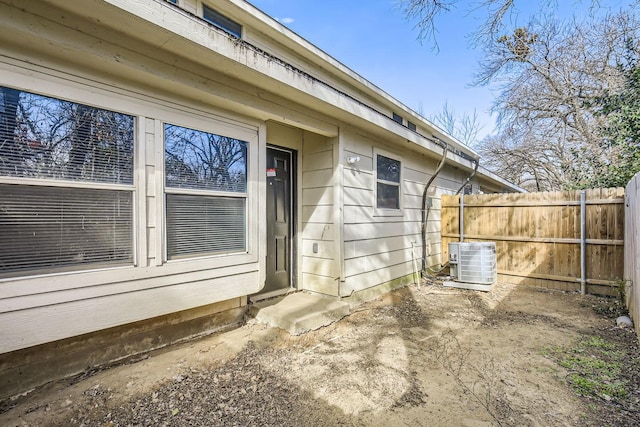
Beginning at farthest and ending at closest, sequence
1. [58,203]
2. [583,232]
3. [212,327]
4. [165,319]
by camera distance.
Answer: [583,232] → [212,327] → [165,319] → [58,203]

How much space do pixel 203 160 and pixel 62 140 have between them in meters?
1.04

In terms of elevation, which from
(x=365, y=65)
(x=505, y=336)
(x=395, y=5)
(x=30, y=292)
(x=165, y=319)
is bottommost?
(x=505, y=336)

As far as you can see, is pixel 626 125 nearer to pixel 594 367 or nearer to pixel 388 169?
pixel 388 169

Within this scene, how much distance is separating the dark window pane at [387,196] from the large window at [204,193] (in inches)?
94.7

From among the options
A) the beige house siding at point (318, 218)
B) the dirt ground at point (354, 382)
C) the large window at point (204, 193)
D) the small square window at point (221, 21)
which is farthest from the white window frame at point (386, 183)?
the small square window at point (221, 21)

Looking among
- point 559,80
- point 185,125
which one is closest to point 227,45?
point 185,125

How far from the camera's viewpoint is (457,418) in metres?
1.90

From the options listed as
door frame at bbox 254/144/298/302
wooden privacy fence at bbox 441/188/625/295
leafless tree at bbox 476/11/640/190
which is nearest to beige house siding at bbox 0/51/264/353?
door frame at bbox 254/144/298/302

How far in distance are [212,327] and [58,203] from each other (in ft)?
5.92

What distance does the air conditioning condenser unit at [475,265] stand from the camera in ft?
16.9

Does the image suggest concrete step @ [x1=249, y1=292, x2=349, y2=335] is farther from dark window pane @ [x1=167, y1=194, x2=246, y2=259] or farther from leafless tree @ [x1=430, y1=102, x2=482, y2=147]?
leafless tree @ [x1=430, y1=102, x2=482, y2=147]

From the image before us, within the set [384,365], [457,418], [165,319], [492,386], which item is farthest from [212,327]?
[492,386]

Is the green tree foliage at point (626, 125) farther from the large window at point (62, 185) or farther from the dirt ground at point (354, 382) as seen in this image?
the large window at point (62, 185)

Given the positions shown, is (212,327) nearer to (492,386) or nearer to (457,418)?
(457,418)
